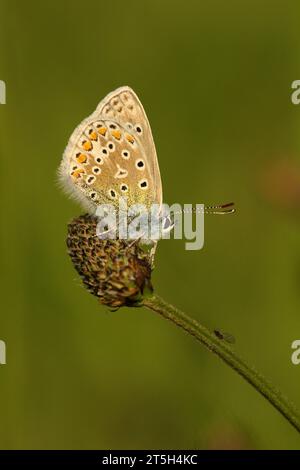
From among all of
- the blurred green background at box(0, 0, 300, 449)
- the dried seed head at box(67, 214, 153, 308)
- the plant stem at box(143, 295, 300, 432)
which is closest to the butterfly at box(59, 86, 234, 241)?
the dried seed head at box(67, 214, 153, 308)

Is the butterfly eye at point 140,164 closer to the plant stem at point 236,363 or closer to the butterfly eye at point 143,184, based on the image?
the butterfly eye at point 143,184

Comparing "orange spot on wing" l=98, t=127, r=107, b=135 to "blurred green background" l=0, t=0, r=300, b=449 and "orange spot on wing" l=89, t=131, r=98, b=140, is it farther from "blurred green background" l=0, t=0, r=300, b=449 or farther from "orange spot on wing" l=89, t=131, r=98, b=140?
"blurred green background" l=0, t=0, r=300, b=449

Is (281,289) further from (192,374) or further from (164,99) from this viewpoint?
(164,99)

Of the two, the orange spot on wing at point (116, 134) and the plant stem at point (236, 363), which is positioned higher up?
the orange spot on wing at point (116, 134)

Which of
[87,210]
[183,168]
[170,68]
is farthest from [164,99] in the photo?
[87,210]

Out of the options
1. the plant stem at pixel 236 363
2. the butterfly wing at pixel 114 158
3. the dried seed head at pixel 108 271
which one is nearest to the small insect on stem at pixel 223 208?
the butterfly wing at pixel 114 158

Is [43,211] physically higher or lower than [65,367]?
higher

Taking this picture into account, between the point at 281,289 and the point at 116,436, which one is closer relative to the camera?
the point at 116,436
